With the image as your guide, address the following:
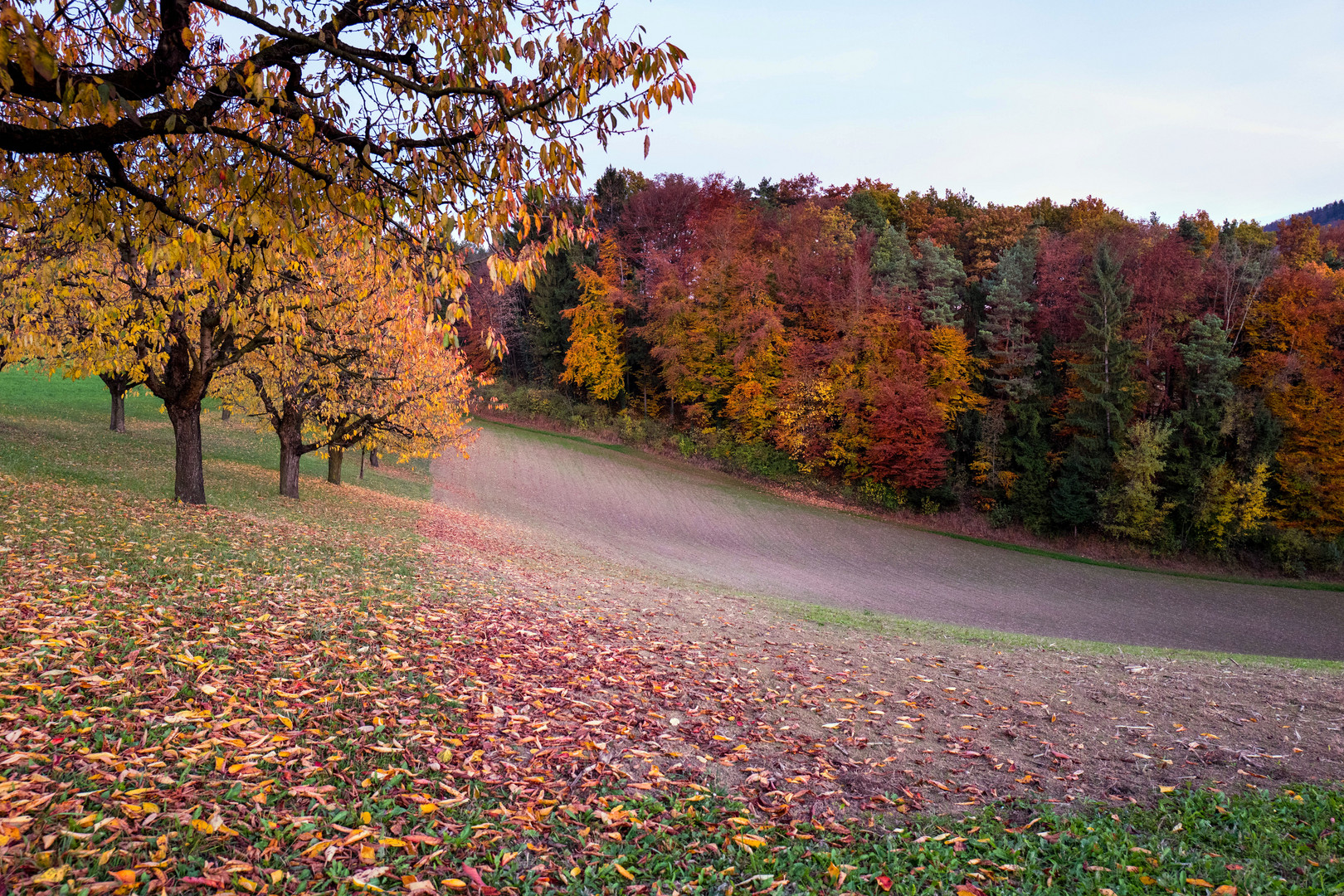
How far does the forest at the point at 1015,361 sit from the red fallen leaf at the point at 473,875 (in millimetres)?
24613

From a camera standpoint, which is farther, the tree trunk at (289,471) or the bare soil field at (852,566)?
the bare soil field at (852,566)

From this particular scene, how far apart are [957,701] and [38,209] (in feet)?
33.0

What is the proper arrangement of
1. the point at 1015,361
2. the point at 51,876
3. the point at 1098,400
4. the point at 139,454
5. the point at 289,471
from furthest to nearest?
the point at 1015,361
the point at 1098,400
the point at 139,454
the point at 289,471
the point at 51,876

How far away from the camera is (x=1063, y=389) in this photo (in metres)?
34.9

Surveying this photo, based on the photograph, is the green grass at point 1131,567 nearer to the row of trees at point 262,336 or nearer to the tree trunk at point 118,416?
the row of trees at point 262,336

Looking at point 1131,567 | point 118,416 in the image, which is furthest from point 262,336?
point 1131,567

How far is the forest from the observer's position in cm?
2986

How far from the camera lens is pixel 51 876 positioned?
3.07 m

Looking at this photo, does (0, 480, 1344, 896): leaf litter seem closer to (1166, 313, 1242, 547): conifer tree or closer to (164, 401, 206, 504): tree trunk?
(164, 401, 206, 504): tree trunk

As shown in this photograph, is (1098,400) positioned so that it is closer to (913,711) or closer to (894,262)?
(894,262)

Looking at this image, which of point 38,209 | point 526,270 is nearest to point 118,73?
point 526,270

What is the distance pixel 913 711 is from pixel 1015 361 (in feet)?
108

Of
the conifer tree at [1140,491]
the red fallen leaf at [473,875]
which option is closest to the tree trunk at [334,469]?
the red fallen leaf at [473,875]

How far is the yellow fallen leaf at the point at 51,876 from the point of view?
10.0 ft
